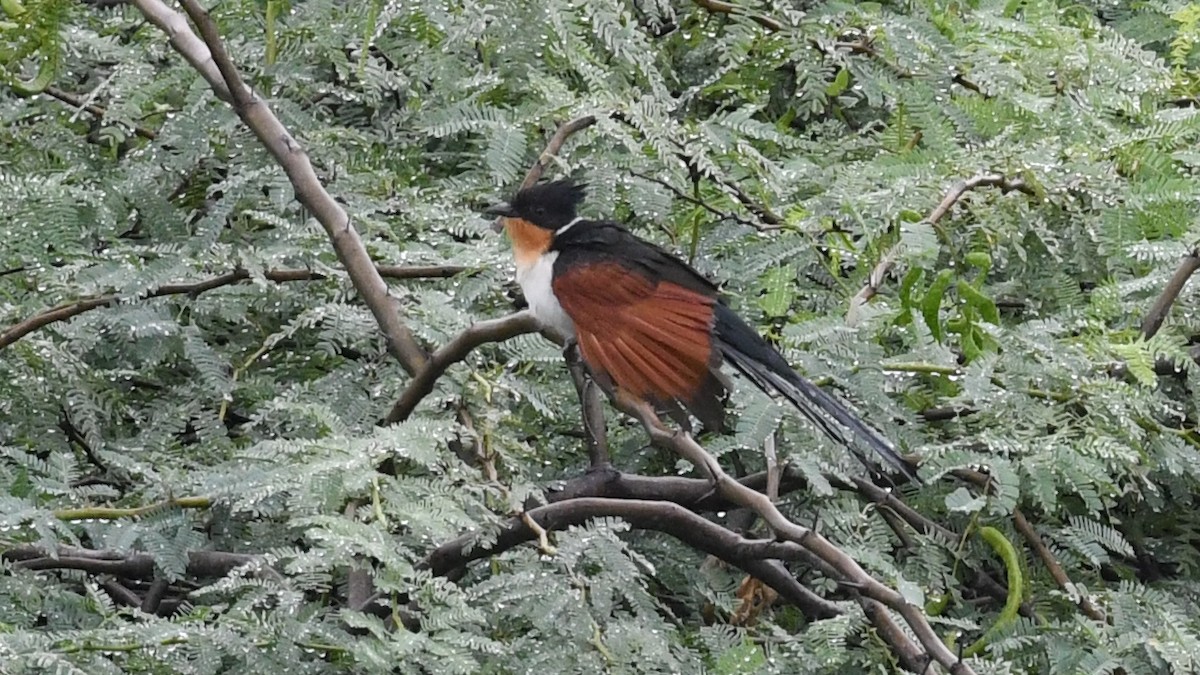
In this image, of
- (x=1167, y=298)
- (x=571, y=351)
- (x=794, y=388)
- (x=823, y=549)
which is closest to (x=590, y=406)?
(x=571, y=351)

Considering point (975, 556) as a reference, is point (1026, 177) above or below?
above

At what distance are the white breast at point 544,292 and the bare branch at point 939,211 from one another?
Result: 43cm

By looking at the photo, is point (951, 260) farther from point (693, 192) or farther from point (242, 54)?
point (242, 54)

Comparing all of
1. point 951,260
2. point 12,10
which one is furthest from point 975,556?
point 12,10

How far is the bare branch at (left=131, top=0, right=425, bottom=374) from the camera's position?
7.52ft

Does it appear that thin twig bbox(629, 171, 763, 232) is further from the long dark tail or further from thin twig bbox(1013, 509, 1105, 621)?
thin twig bbox(1013, 509, 1105, 621)

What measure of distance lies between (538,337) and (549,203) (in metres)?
0.29

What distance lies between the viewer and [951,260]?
2.76 m

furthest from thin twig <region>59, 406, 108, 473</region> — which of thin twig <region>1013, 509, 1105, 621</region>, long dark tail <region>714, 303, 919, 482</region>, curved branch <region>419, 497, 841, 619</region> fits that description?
thin twig <region>1013, 509, 1105, 621</region>

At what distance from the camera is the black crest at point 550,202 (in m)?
2.77

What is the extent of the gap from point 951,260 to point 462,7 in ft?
2.97

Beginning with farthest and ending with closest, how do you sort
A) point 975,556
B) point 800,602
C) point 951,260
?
point 951,260
point 975,556
point 800,602

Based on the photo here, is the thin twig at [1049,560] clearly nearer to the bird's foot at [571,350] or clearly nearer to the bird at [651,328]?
the bird at [651,328]

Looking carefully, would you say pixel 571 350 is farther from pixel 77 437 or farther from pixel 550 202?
pixel 77 437
